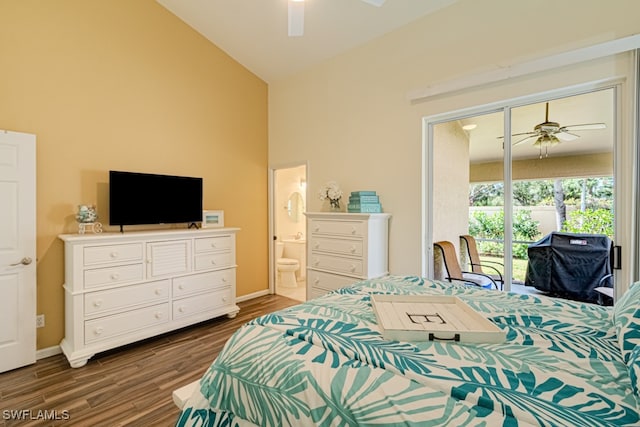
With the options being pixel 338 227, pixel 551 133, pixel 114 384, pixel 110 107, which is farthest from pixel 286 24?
pixel 114 384

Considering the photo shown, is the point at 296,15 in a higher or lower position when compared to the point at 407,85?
higher

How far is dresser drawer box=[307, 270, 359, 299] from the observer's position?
3.27m

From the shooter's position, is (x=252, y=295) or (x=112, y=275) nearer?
(x=112, y=275)

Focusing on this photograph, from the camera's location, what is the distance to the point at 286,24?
3.35m

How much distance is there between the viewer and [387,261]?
133 inches

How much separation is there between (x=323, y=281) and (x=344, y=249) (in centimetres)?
50

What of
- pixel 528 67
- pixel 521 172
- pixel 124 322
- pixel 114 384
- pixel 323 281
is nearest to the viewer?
pixel 114 384

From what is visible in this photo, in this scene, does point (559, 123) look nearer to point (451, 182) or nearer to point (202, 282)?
point (451, 182)

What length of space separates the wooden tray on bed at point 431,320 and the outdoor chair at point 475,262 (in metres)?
1.51

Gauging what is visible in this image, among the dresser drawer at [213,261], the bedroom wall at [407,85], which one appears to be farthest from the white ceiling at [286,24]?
the dresser drawer at [213,261]

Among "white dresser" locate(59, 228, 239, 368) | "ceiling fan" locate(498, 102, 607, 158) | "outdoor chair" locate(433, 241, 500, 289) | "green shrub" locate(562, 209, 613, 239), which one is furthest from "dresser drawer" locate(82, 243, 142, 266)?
"green shrub" locate(562, 209, 613, 239)

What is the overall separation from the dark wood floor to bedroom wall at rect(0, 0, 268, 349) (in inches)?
20.4

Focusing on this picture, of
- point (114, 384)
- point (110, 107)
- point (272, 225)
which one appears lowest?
point (114, 384)

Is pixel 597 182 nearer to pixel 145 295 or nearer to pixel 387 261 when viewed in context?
pixel 387 261
